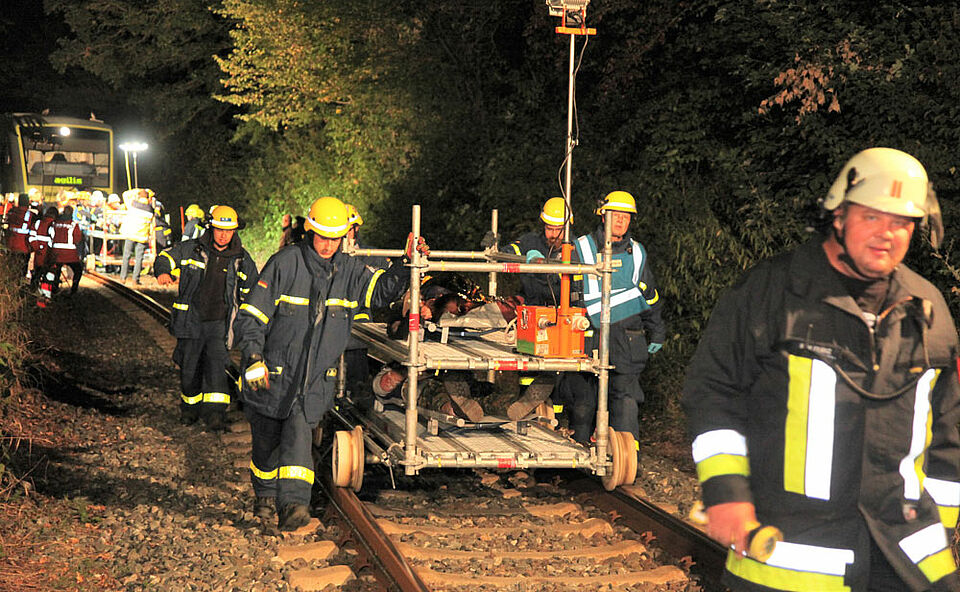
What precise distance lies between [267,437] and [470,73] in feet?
47.9

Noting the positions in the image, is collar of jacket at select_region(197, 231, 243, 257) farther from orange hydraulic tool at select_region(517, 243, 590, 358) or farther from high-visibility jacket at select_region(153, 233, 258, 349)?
orange hydraulic tool at select_region(517, 243, 590, 358)

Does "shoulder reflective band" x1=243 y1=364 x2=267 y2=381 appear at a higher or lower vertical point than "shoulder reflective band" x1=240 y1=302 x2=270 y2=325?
lower

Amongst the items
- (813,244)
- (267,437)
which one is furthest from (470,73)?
(813,244)

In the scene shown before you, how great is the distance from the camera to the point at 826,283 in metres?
3.17

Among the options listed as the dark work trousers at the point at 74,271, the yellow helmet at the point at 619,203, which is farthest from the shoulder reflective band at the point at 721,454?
the dark work trousers at the point at 74,271

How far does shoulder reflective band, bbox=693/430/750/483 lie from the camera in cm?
315

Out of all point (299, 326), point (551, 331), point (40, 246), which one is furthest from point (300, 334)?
point (40, 246)

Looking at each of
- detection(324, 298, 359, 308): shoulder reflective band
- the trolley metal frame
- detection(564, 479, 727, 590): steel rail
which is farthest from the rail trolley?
detection(324, 298, 359, 308): shoulder reflective band

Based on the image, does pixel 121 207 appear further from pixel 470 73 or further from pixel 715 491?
pixel 715 491

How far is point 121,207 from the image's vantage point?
31.5 meters

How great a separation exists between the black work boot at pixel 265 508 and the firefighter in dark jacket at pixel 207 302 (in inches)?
121

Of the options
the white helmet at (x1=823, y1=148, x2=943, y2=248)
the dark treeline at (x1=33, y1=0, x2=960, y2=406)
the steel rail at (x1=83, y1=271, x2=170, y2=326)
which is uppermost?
the dark treeline at (x1=33, y1=0, x2=960, y2=406)

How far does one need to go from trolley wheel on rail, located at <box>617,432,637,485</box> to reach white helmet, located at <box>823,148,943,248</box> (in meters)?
5.07

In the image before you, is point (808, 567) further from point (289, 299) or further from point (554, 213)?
point (554, 213)
